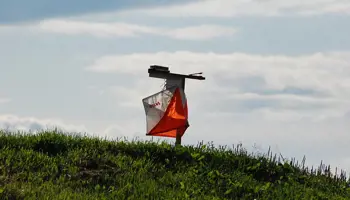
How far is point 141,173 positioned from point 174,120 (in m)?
4.37

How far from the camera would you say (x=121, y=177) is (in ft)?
38.6

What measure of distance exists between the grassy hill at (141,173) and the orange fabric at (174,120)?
1.66 m

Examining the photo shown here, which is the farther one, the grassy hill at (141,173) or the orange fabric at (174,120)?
the orange fabric at (174,120)

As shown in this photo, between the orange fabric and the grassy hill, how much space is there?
1656 mm

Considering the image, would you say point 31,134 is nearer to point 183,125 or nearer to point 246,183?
point 183,125

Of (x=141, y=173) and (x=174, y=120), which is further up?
(x=174, y=120)

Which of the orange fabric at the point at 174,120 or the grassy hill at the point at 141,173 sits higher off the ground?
the orange fabric at the point at 174,120

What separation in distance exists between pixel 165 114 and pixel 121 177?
16.1 feet

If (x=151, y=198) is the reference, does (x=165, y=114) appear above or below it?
above

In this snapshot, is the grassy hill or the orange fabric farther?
the orange fabric

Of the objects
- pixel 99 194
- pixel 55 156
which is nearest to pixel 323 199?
pixel 99 194

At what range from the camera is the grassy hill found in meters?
11.0

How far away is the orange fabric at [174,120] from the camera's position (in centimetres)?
1628

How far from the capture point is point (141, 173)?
12.2 m
